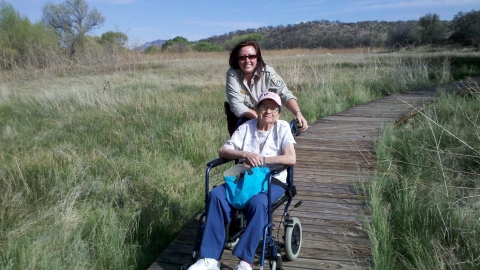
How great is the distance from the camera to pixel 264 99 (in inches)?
132

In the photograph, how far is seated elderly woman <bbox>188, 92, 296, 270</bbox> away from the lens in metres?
2.87

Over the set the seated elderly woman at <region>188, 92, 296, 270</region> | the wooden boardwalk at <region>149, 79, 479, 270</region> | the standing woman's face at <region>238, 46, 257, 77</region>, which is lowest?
the wooden boardwalk at <region>149, 79, 479, 270</region>

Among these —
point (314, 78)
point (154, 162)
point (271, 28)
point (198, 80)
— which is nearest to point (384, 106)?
point (314, 78)

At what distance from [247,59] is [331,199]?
5.03ft

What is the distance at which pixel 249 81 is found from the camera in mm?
4176

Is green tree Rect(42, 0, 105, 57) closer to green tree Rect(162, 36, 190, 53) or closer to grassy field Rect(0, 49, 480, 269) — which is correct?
green tree Rect(162, 36, 190, 53)

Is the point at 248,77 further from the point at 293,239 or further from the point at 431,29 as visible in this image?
the point at 431,29

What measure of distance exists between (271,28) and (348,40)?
117ft

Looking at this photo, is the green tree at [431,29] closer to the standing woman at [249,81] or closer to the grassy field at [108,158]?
the grassy field at [108,158]

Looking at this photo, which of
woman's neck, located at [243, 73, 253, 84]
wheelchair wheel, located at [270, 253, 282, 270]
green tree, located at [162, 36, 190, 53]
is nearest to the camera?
wheelchair wheel, located at [270, 253, 282, 270]

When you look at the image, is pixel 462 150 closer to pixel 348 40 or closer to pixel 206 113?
pixel 206 113

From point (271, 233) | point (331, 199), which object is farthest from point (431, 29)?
point (271, 233)

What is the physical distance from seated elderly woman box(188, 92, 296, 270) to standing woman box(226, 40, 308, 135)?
49 centimetres

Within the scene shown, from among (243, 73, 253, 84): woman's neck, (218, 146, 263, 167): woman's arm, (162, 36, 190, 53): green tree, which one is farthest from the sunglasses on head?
(162, 36, 190, 53): green tree
